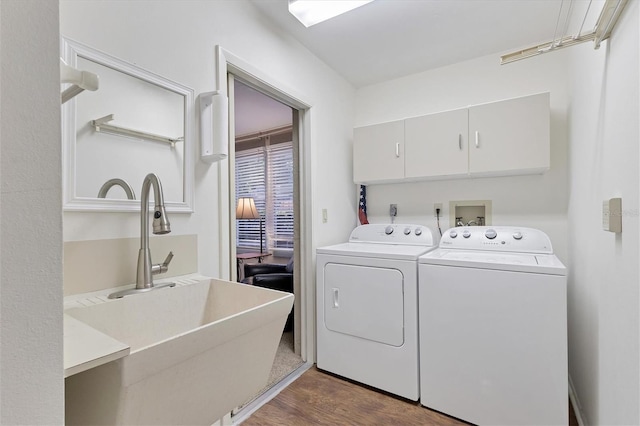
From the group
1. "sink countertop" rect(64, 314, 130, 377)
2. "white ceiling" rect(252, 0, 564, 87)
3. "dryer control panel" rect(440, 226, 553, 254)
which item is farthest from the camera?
"dryer control panel" rect(440, 226, 553, 254)

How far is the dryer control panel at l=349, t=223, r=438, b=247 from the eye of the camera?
7.63 ft

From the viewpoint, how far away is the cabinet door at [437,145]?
2.20 meters

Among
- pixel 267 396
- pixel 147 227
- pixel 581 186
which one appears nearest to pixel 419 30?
pixel 581 186

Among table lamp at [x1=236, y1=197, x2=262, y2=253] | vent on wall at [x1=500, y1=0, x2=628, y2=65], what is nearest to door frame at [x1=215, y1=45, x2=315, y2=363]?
vent on wall at [x1=500, y1=0, x2=628, y2=65]

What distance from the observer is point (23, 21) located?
440mm

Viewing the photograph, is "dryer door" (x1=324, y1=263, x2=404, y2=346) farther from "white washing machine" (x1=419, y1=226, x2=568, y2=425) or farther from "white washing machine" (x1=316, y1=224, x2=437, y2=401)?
"white washing machine" (x1=419, y1=226, x2=568, y2=425)

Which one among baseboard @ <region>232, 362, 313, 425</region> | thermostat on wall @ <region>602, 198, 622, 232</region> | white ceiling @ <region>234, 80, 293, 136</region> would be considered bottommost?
baseboard @ <region>232, 362, 313, 425</region>

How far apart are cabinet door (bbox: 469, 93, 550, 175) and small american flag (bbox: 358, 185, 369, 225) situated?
0.98 meters

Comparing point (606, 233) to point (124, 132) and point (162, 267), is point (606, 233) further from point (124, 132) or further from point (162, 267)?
point (124, 132)

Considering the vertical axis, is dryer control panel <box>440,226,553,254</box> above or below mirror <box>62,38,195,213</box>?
below

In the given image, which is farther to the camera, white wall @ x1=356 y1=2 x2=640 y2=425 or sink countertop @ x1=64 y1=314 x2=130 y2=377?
white wall @ x1=356 y1=2 x2=640 y2=425

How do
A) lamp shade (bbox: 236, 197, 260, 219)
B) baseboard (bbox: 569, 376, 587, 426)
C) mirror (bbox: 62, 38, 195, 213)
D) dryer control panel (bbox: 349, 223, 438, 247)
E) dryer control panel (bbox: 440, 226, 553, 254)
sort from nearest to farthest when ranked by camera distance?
mirror (bbox: 62, 38, 195, 213) < baseboard (bbox: 569, 376, 587, 426) < dryer control panel (bbox: 440, 226, 553, 254) < dryer control panel (bbox: 349, 223, 438, 247) < lamp shade (bbox: 236, 197, 260, 219)

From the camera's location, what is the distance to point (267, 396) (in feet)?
6.31

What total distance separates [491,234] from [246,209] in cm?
299
